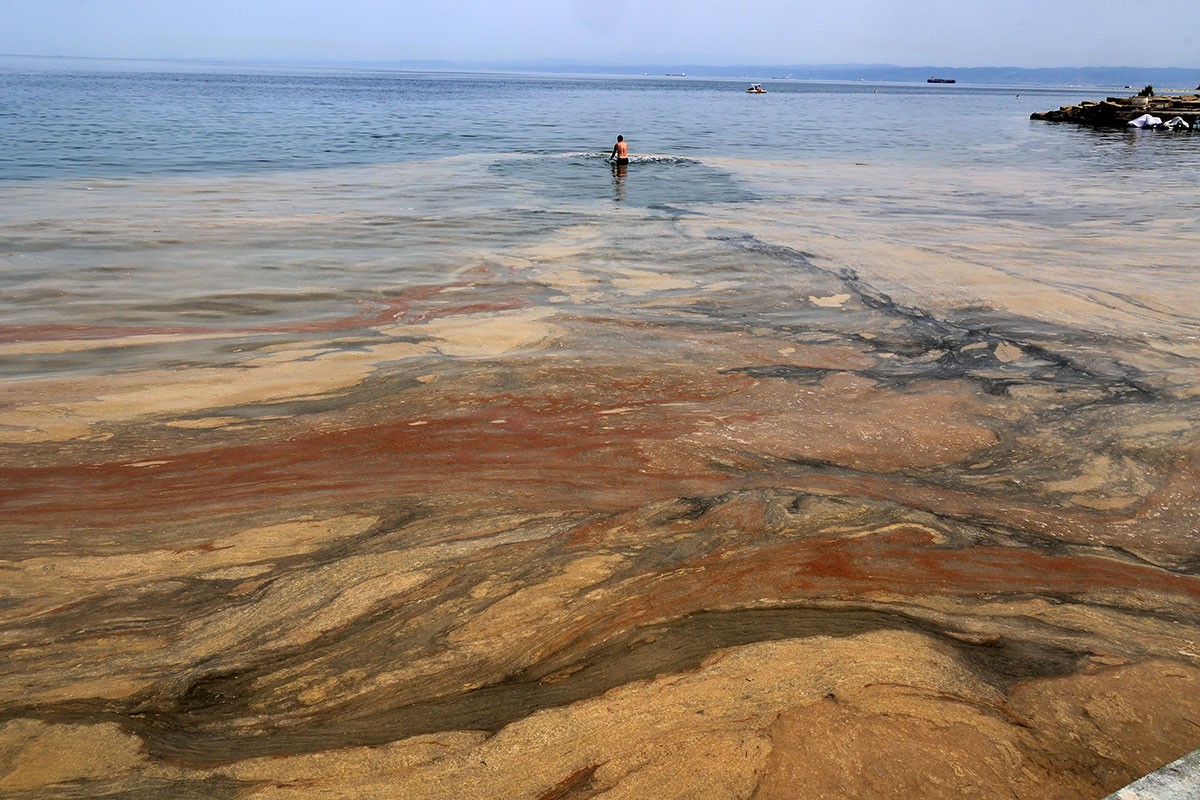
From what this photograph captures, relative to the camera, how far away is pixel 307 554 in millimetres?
3951

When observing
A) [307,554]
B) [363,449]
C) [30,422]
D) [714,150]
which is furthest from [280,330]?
[714,150]

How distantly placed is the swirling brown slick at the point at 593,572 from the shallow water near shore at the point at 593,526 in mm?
19

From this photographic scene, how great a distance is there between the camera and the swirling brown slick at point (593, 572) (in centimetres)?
272

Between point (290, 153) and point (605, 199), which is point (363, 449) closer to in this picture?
point (605, 199)

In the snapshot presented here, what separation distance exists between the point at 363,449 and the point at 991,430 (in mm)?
3890

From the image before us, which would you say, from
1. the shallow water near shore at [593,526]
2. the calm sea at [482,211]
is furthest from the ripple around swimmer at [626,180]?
the shallow water near shore at [593,526]

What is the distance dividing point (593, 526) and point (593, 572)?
17.3 inches

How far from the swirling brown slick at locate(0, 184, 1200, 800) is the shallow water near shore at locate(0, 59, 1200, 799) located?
0.02 meters

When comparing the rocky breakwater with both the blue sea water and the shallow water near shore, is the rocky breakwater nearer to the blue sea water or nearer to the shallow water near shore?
the blue sea water

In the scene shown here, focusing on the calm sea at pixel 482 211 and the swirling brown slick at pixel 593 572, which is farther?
the calm sea at pixel 482 211

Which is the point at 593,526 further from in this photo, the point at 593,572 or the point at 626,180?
the point at 626,180

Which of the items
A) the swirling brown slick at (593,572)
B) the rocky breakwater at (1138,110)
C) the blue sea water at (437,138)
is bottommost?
the swirling brown slick at (593,572)

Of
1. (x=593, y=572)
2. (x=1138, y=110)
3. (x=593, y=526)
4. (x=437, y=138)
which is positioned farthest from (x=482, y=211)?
(x=1138, y=110)

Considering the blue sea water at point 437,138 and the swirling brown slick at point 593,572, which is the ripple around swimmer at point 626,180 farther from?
the swirling brown slick at point 593,572
